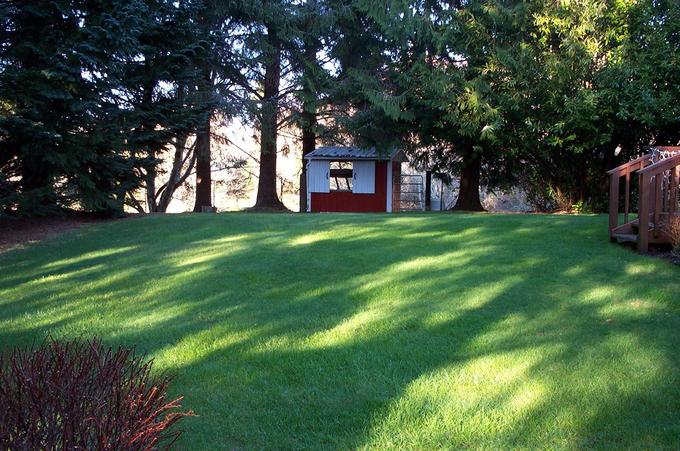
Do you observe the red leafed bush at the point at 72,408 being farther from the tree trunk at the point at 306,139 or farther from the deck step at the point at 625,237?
the tree trunk at the point at 306,139

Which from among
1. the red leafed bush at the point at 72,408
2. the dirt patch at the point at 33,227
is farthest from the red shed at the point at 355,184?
the red leafed bush at the point at 72,408

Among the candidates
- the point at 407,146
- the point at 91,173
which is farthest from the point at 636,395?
the point at 407,146

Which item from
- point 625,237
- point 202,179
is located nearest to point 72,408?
point 625,237

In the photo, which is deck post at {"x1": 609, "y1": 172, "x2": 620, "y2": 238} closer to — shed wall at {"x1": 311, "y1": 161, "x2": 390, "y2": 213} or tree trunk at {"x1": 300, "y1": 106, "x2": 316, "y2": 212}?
shed wall at {"x1": 311, "y1": 161, "x2": 390, "y2": 213}

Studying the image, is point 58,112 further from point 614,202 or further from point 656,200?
point 656,200

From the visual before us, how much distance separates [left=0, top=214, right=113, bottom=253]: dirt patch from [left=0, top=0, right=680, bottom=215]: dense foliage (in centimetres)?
45

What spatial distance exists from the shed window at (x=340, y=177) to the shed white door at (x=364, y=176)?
348mm

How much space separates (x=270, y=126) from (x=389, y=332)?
55.8 ft

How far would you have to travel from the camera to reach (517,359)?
14.0 feet

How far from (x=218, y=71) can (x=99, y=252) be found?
13.8m

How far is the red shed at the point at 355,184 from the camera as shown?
72.3ft

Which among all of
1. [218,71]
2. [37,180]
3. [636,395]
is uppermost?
[218,71]

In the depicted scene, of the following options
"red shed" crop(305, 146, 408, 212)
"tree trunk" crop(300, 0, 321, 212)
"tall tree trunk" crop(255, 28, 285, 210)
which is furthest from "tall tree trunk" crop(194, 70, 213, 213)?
"red shed" crop(305, 146, 408, 212)

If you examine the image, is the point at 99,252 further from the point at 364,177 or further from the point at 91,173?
the point at 364,177
